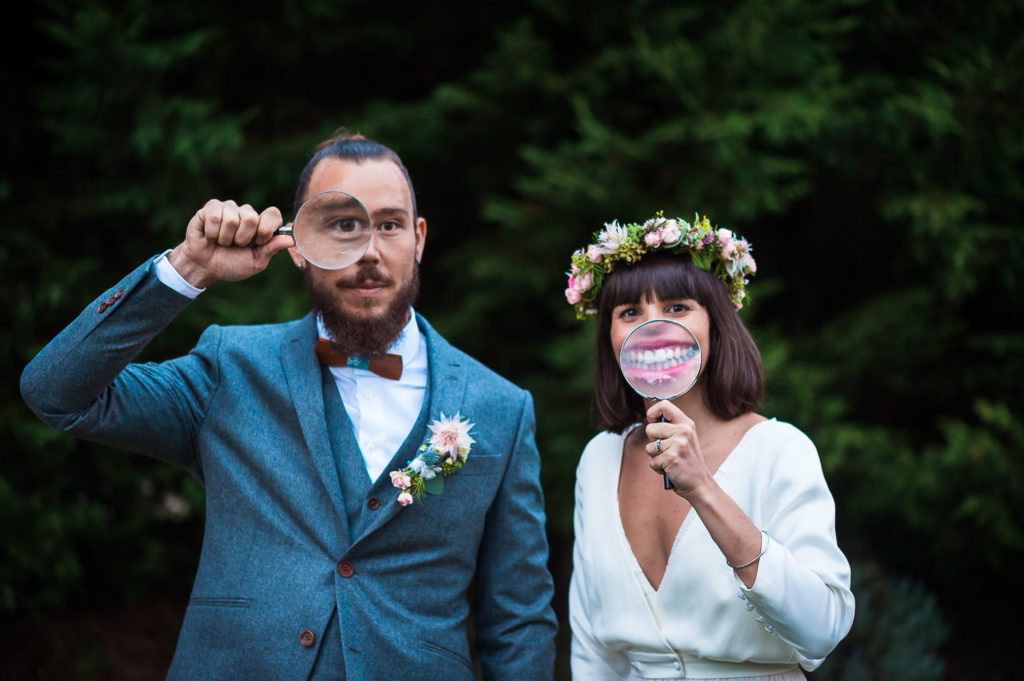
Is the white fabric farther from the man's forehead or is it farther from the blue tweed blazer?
the man's forehead

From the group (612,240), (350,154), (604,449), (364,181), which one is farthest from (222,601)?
(612,240)

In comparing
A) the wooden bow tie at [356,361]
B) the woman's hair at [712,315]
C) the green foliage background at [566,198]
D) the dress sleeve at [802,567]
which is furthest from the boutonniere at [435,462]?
the green foliage background at [566,198]

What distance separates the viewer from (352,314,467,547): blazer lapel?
3041 millimetres

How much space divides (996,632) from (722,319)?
646cm

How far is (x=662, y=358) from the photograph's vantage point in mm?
2852

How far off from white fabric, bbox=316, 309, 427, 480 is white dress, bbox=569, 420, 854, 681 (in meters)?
0.81

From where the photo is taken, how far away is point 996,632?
773 centimetres

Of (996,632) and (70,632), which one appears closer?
(70,632)

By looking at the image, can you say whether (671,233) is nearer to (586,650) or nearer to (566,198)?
(586,650)

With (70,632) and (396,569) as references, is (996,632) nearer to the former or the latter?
(396,569)

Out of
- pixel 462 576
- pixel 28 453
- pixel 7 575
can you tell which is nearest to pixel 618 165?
pixel 462 576

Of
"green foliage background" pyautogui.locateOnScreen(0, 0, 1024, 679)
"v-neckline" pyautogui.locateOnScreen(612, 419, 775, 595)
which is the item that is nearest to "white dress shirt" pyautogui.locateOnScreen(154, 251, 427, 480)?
"v-neckline" pyautogui.locateOnScreen(612, 419, 775, 595)

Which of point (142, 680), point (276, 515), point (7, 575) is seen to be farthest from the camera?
point (142, 680)

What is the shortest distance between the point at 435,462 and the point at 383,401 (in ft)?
1.25
